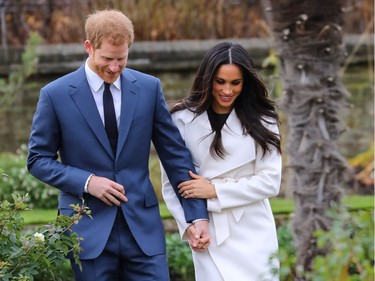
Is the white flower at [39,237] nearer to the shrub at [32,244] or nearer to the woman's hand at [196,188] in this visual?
the shrub at [32,244]

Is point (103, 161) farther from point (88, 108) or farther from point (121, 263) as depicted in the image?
point (121, 263)

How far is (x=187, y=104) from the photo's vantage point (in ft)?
16.0

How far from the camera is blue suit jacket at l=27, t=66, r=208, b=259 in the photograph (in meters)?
4.49

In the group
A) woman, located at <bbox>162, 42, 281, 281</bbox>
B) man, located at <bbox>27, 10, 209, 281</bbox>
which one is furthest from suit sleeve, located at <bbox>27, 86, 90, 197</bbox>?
woman, located at <bbox>162, 42, 281, 281</bbox>

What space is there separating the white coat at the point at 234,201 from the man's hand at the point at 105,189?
0.45 m

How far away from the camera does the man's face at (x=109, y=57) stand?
4301 millimetres

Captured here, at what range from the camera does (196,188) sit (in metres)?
4.70

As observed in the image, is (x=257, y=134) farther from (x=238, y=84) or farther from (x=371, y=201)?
(x=371, y=201)

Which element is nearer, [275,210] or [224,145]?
[224,145]

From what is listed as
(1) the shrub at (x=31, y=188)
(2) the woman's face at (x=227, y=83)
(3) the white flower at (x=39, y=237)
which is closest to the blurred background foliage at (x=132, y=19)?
(1) the shrub at (x=31, y=188)

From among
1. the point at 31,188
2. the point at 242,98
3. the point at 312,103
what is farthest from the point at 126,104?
the point at 31,188

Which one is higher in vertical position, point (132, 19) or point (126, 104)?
point (126, 104)

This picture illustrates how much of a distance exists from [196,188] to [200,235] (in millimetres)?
215

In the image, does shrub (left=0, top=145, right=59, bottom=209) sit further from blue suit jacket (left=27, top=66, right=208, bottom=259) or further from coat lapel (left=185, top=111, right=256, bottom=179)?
blue suit jacket (left=27, top=66, right=208, bottom=259)
